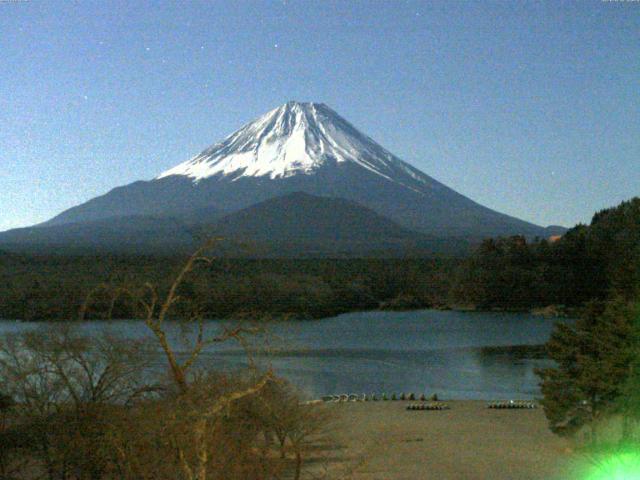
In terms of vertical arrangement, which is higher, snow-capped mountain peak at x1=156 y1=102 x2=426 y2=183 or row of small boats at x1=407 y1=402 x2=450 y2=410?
snow-capped mountain peak at x1=156 y1=102 x2=426 y2=183

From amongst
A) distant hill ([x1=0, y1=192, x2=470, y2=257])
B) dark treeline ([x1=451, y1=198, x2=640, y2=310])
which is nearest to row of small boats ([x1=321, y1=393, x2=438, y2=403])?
dark treeline ([x1=451, y1=198, x2=640, y2=310])

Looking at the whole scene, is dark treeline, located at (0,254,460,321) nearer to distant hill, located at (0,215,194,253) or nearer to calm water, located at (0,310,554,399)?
calm water, located at (0,310,554,399)

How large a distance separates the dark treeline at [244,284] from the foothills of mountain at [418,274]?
6 centimetres

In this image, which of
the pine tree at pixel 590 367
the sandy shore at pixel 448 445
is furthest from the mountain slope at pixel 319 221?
the pine tree at pixel 590 367

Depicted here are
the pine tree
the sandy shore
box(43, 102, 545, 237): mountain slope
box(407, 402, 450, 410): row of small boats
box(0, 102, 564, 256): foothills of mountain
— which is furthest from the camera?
box(43, 102, 545, 237): mountain slope

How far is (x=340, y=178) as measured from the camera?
8075cm

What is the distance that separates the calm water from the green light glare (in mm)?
5429

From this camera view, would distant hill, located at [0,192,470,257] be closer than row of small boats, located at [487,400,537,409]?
No

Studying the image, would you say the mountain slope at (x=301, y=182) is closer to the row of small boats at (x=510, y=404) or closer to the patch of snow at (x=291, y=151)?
the patch of snow at (x=291, y=151)

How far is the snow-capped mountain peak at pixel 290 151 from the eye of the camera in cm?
8262

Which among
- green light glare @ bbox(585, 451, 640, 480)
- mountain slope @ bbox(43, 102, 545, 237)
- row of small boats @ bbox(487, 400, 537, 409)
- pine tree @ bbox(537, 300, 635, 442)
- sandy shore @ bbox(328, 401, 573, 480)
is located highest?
mountain slope @ bbox(43, 102, 545, 237)

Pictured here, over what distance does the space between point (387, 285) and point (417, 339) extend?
14471 mm

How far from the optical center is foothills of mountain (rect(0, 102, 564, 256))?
61.9m

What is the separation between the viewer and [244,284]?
30188 mm
